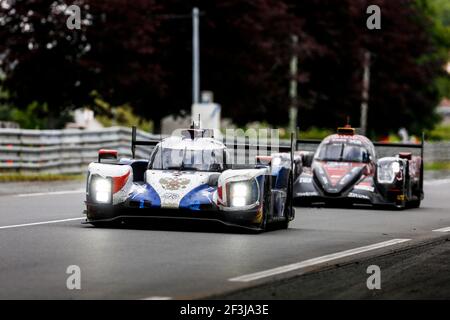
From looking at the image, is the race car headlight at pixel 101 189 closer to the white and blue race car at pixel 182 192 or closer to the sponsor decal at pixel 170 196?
the white and blue race car at pixel 182 192

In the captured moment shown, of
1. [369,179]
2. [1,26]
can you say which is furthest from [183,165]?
[1,26]

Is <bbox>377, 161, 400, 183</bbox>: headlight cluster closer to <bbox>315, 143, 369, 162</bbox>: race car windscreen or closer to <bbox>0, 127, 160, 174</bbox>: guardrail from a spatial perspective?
<bbox>315, 143, 369, 162</bbox>: race car windscreen

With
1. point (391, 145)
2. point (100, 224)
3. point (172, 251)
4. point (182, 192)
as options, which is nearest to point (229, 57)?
point (391, 145)

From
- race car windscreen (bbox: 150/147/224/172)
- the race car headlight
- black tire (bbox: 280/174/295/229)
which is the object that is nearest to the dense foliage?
black tire (bbox: 280/174/295/229)

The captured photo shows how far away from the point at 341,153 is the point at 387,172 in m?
1.07

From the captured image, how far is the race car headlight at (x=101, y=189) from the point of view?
56.7 ft

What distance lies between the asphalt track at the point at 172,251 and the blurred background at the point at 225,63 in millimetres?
24626

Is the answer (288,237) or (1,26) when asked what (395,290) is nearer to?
(288,237)

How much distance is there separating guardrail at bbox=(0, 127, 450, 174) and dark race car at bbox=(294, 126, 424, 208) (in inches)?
196

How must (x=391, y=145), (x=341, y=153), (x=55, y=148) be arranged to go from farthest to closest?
(x=55, y=148) → (x=391, y=145) → (x=341, y=153)

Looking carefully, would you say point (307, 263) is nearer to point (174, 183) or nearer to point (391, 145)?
point (174, 183)

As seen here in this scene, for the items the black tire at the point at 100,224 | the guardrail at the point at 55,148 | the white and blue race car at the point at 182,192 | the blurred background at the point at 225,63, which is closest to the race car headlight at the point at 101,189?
the white and blue race car at the point at 182,192

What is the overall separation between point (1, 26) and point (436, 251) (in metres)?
31.8

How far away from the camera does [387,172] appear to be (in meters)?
24.6
